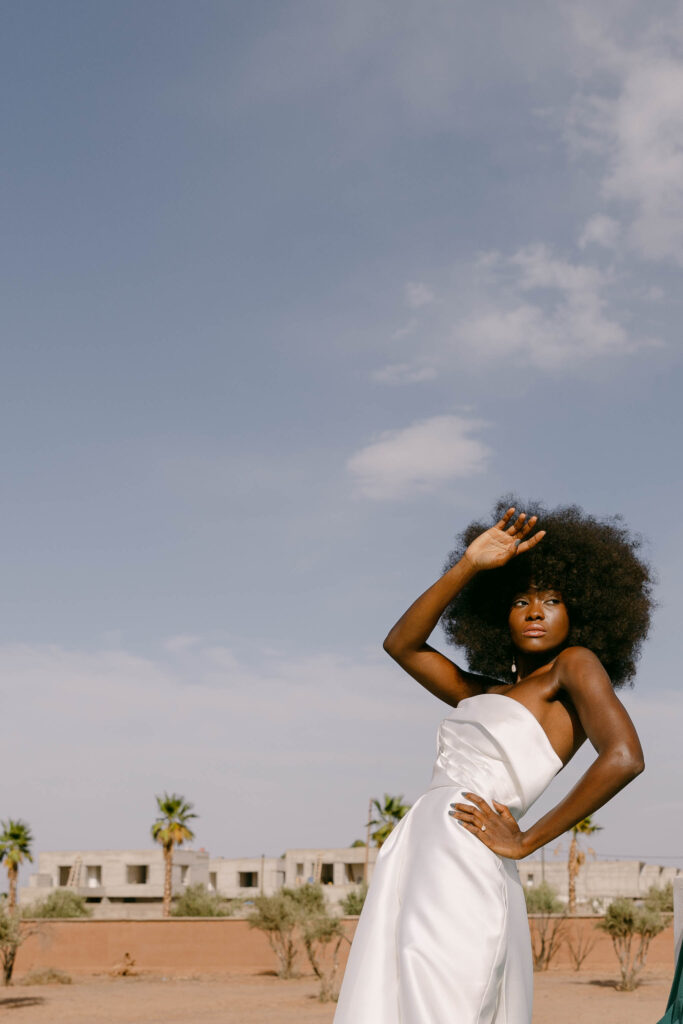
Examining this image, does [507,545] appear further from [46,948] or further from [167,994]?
[46,948]

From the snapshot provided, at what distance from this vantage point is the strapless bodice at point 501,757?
7.77 ft

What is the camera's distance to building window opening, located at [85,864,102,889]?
66438 millimetres

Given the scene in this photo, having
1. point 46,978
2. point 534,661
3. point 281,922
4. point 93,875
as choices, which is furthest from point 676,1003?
point 93,875

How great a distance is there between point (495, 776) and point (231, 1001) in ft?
70.9

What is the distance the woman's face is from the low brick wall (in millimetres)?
28977

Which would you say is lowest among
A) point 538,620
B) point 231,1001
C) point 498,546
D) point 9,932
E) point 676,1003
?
point 231,1001

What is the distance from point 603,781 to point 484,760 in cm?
29

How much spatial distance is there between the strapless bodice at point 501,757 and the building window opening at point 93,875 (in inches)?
2714

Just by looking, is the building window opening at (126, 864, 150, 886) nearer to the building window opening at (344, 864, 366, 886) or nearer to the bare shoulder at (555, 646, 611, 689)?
the building window opening at (344, 864, 366, 886)

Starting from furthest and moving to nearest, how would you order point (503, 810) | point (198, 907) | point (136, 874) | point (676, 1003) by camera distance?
point (136, 874)
point (198, 907)
point (676, 1003)
point (503, 810)

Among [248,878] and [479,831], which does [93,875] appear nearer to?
[248,878]

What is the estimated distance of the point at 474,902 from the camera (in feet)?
7.23

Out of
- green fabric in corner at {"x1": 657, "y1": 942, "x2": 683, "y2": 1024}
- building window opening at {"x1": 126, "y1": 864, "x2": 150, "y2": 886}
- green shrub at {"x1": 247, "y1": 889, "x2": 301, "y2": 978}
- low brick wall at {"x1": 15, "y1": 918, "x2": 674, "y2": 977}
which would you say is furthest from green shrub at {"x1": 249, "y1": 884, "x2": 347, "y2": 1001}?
building window opening at {"x1": 126, "y1": 864, "x2": 150, "y2": 886}

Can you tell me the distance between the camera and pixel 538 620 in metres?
2.70
